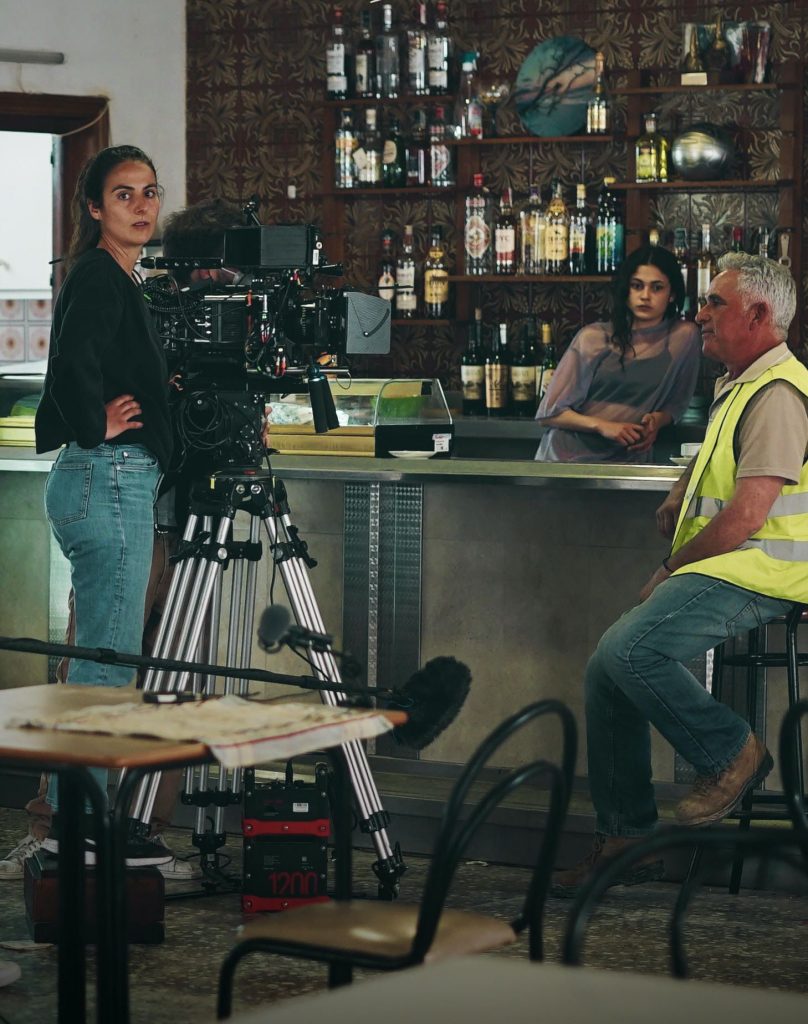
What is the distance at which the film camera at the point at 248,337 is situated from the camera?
370 cm

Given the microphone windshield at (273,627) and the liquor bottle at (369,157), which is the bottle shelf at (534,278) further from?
the microphone windshield at (273,627)

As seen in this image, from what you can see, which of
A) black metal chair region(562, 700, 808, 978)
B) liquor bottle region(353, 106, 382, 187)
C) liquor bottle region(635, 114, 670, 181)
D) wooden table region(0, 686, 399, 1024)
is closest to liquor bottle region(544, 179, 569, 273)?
liquor bottle region(635, 114, 670, 181)

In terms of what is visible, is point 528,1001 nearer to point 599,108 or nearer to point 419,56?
point 599,108

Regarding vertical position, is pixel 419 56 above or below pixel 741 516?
above

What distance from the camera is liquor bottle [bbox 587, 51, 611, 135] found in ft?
21.8

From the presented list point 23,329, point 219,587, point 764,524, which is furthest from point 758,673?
point 23,329

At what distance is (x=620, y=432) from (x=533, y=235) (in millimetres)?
1556

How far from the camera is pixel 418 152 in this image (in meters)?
7.01

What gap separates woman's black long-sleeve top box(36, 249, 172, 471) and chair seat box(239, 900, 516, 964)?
147 cm

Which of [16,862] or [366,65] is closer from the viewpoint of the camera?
[16,862]

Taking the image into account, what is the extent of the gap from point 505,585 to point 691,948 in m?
1.15

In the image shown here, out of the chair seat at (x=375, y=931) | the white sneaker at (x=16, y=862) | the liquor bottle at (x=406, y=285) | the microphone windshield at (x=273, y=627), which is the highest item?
Result: the liquor bottle at (x=406, y=285)

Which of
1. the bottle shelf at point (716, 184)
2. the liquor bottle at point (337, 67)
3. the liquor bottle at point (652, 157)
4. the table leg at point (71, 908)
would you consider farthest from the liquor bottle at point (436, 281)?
the table leg at point (71, 908)

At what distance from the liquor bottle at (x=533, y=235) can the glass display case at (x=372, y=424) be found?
78.8 inches
